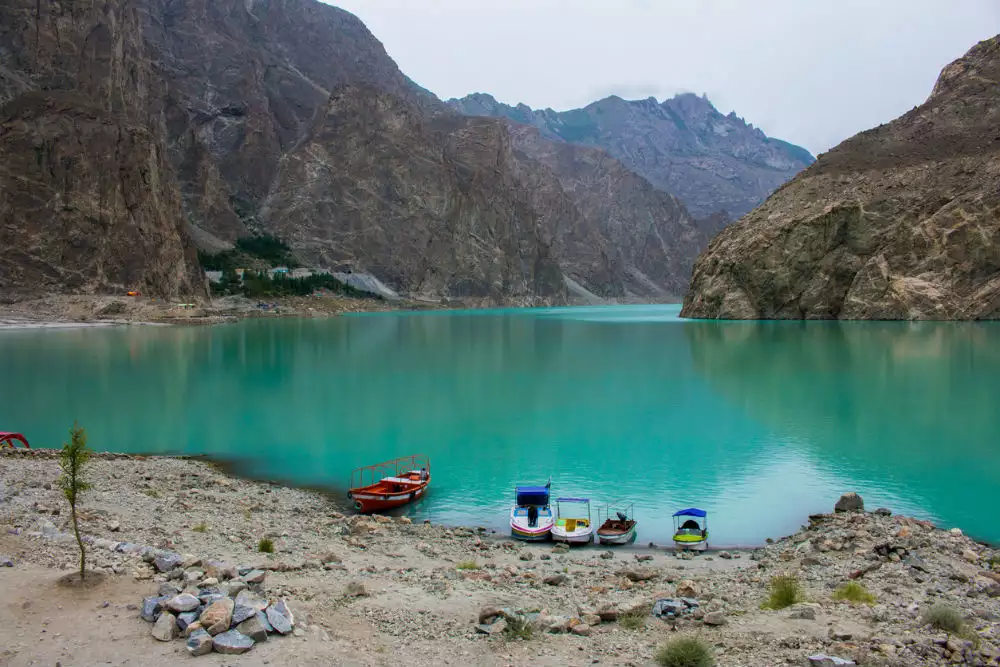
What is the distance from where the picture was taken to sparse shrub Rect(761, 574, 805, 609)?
10930 mm

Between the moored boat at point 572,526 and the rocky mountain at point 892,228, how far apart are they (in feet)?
284

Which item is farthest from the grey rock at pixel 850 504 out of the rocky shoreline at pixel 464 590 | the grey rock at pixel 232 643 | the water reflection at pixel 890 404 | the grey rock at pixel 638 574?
the grey rock at pixel 232 643

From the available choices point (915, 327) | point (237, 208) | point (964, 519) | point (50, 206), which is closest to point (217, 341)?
point (50, 206)

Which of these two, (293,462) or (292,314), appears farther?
(292,314)

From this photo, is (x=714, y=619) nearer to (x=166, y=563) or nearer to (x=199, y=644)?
(x=199, y=644)

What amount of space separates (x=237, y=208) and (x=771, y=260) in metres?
145

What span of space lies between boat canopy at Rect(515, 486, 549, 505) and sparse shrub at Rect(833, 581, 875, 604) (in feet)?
27.8

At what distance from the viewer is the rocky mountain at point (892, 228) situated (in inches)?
3428

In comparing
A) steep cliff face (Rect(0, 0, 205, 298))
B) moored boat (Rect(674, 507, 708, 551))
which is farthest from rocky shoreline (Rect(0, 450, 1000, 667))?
steep cliff face (Rect(0, 0, 205, 298))

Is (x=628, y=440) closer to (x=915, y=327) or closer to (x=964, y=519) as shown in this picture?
(x=964, y=519)

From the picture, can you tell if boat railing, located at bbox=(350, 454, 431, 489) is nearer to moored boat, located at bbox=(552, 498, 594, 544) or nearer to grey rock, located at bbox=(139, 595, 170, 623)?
moored boat, located at bbox=(552, 498, 594, 544)

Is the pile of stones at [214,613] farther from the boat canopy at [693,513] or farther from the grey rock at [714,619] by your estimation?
the boat canopy at [693,513]

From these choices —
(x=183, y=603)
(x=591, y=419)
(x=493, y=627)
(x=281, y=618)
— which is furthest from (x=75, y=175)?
(x=493, y=627)

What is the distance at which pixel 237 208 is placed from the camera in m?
195
